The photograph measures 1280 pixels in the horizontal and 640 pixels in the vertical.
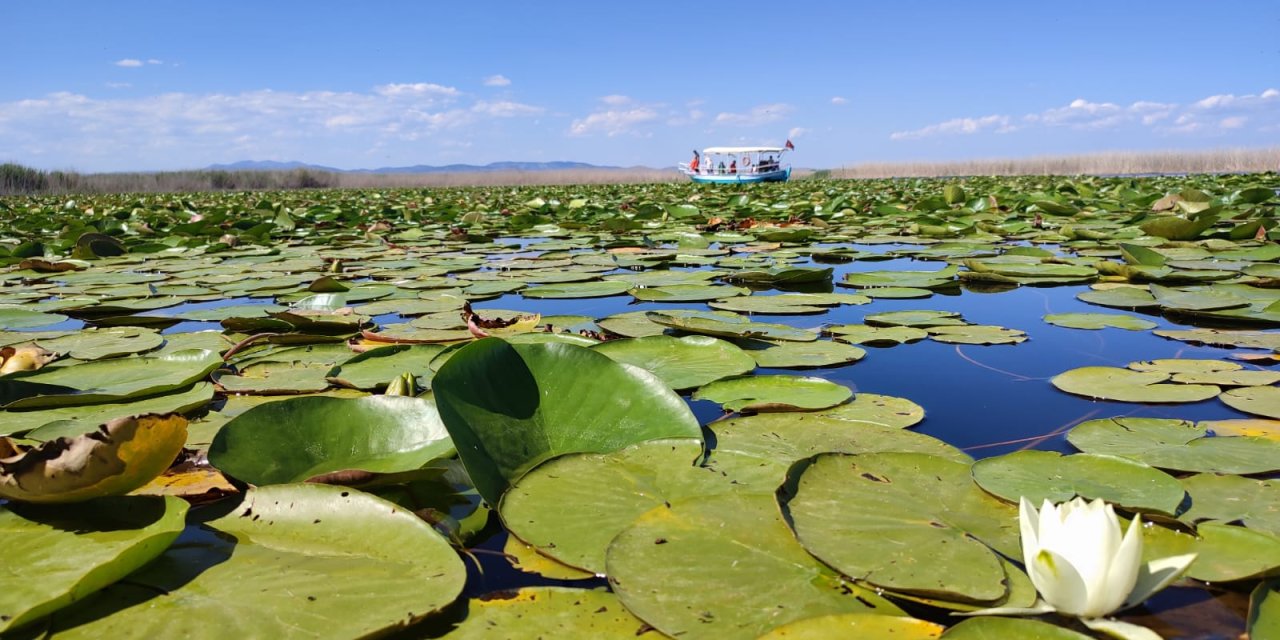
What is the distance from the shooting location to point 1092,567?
65cm

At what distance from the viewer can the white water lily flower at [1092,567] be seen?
2.09 ft

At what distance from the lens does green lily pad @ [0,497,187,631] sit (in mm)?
679

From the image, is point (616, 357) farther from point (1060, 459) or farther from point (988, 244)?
point (988, 244)

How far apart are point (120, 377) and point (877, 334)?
1.66 m

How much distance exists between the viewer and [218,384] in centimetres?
155

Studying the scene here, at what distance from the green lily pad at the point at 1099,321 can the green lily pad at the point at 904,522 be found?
1.21m

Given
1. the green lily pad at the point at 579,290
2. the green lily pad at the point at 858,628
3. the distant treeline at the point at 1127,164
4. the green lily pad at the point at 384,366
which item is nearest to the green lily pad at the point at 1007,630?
the green lily pad at the point at 858,628

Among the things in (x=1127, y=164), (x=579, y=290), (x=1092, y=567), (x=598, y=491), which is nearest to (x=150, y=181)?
(x=579, y=290)

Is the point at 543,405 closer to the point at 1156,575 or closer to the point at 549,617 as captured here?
the point at 549,617

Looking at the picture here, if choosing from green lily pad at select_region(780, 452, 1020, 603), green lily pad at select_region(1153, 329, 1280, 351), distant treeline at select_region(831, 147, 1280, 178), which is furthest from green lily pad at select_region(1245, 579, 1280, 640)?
distant treeline at select_region(831, 147, 1280, 178)

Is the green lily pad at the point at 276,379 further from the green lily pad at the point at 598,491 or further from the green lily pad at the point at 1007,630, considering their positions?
the green lily pad at the point at 1007,630

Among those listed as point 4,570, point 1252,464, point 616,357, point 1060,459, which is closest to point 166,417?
point 4,570

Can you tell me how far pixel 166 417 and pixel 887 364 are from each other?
4.46ft

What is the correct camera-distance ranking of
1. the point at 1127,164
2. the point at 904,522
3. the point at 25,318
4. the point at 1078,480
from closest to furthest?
the point at 904,522, the point at 1078,480, the point at 25,318, the point at 1127,164
